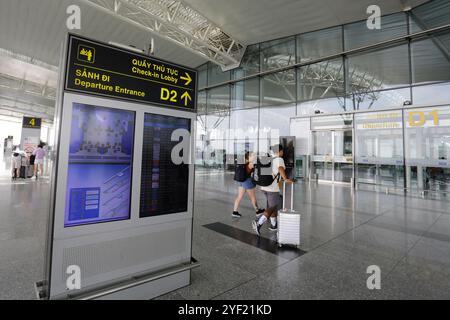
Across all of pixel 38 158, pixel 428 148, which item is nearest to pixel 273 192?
pixel 428 148

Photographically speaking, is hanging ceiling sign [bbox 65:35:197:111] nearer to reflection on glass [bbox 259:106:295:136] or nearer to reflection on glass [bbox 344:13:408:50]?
reflection on glass [bbox 259:106:295:136]

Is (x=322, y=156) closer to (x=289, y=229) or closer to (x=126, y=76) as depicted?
(x=289, y=229)

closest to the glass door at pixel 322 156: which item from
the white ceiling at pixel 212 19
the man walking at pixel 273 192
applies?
the white ceiling at pixel 212 19

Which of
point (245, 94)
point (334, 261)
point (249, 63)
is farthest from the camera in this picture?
point (245, 94)

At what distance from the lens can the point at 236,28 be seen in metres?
12.0

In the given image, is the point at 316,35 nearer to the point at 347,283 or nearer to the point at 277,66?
the point at 277,66

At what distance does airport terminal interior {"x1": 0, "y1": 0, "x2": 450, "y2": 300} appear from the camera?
1972 millimetres

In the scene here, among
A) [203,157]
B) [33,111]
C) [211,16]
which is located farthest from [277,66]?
[33,111]

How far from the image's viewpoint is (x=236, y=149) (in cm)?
1573

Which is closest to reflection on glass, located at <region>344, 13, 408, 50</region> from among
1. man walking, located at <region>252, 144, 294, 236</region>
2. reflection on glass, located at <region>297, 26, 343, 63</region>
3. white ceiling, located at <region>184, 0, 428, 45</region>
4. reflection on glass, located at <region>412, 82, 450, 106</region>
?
white ceiling, located at <region>184, 0, 428, 45</region>

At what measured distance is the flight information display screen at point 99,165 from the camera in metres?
1.86

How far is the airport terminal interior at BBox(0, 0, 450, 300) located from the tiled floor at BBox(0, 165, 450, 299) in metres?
0.03

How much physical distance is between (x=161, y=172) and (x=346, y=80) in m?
11.7
